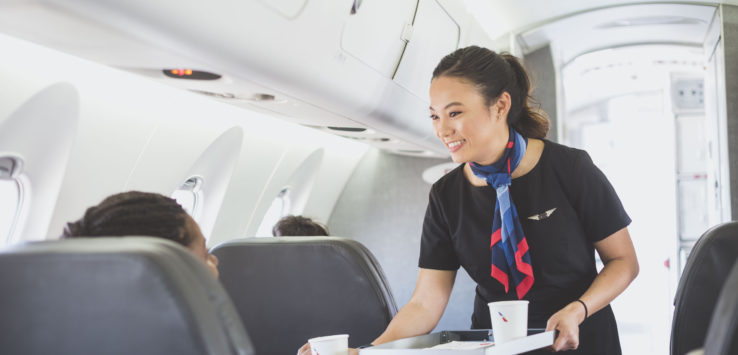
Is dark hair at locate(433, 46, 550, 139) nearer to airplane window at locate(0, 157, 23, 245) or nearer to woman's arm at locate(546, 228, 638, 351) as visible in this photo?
woman's arm at locate(546, 228, 638, 351)

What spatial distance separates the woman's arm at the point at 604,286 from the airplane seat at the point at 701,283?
0.64 ft

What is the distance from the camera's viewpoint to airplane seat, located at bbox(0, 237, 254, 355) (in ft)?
3.58

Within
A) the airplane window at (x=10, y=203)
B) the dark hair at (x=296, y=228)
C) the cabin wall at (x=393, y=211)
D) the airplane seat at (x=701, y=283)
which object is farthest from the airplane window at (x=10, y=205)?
the cabin wall at (x=393, y=211)

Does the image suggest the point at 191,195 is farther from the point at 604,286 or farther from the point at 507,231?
the point at 604,286

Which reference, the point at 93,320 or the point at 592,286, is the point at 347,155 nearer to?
the point at 592,286

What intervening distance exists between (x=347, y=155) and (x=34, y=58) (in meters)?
3.70

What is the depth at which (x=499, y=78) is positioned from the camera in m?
2.31

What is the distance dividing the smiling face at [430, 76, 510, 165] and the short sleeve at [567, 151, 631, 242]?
0.77 ft

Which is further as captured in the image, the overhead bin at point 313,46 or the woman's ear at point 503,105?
the woman's ear at point 503,105

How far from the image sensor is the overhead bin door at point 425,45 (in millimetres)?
3668

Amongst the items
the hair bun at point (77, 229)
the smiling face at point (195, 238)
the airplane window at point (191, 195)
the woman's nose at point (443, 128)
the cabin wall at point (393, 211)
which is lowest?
the cabin wall at point (393, 211)

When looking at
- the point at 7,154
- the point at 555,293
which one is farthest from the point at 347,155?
the point at 555,293

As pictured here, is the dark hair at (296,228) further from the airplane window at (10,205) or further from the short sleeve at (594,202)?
Result: the short sleeve at (594,202)

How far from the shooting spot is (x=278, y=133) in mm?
4781
